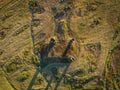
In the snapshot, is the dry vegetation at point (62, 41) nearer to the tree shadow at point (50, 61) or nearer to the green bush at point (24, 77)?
the green bush at point (24, 77)

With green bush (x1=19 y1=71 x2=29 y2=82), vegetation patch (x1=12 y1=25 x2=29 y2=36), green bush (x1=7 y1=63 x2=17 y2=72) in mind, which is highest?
vegetation patch (x1=12 y1=25 x2=29 y2=36)

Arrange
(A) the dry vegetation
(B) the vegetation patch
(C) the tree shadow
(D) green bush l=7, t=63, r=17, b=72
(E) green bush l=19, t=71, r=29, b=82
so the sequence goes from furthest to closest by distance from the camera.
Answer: (B) the vegetation patch < (D) green bush l=7, t=63, r=17, b=72 < (E) green bush l=19, t=71, r=29, b=82 < (C) the tree shadow < (A) the dry vegetation

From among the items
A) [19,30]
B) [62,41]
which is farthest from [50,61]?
[19,30]

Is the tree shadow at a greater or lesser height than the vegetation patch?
lesser

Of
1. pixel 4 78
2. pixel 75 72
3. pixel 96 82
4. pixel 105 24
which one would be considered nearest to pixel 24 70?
pixel 4 78

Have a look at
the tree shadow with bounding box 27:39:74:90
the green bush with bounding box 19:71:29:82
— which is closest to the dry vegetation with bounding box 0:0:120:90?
the green bush with bounding box 19:71:29:82

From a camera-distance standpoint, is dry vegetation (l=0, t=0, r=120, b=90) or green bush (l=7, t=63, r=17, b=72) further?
green bush (l=7, t=63, r=17, b=72)

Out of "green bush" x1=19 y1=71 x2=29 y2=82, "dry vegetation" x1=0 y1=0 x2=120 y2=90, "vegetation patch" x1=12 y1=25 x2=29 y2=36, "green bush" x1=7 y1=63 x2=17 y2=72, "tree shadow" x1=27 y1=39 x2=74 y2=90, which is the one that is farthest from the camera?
"vegetation patch" x1=12 y1=25 x2=29 y2=36

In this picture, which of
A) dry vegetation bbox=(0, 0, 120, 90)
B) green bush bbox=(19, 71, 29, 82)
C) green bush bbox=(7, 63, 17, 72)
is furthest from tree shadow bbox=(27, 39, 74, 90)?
green bush bbox=(7, 63, 17, 72)

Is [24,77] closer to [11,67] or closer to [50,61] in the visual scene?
[11,67]

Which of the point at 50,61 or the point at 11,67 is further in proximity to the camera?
the point at 11,67

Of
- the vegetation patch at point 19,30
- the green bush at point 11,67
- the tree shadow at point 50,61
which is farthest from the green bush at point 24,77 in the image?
→ the vegetation patch at point 19,30

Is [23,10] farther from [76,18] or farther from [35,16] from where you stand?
[76,18]

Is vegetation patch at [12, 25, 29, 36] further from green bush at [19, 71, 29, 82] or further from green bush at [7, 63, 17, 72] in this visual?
green bush at [19, 71, 29, 82]
